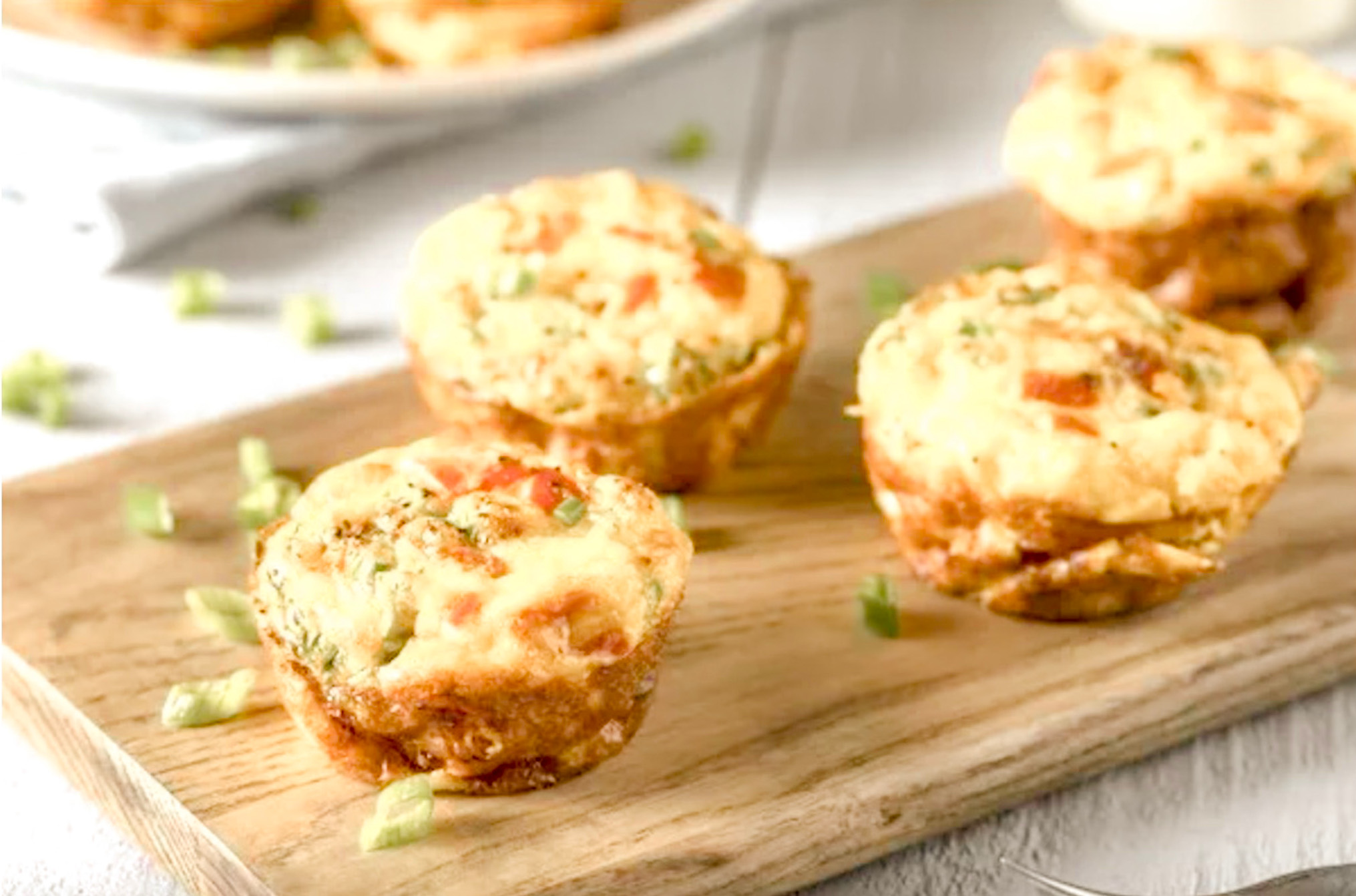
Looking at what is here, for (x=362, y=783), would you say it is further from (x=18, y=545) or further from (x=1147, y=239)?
(x=1147, y=239)

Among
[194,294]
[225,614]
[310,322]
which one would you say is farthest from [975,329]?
[194,294]

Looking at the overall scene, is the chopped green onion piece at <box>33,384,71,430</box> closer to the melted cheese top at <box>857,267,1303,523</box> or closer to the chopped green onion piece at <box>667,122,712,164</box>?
the melted cheese top at <box>857,267,1303,523</box>

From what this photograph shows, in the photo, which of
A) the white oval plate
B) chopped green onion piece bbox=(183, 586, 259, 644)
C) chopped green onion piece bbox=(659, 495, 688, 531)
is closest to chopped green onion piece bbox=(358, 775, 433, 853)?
chopped green onion piece bbox=(183, 586, 259, 644)

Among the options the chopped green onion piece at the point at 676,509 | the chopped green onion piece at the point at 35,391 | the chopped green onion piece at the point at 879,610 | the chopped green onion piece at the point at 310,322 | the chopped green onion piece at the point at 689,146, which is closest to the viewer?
the chopped green onion piece at the point at 879,610

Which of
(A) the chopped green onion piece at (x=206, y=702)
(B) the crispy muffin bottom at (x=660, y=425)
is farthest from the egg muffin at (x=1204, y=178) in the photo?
(A) the chopped green onion piece at (x=206, y=702)

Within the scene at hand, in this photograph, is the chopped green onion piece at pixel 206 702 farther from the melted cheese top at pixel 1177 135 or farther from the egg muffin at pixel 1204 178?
the melted cheese top at pixel 1177 135
